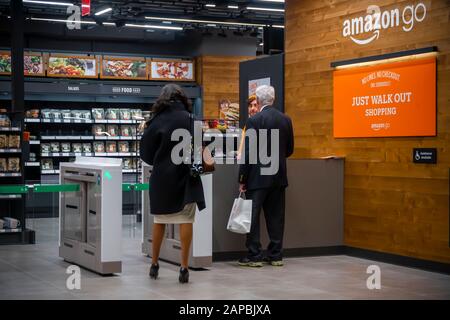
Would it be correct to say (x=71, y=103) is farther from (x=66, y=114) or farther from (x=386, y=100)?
(x=386, y=100)

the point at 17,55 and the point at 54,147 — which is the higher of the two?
the point at 17,55

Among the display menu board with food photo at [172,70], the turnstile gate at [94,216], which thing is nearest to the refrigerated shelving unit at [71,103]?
the display menu board with food photo at [172,70]

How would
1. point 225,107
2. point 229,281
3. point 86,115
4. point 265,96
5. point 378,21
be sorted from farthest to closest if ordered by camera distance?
point 225,107, point 86,115, point 378,21, point 265,96, point 229,281

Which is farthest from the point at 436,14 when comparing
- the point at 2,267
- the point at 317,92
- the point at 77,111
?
the point at 77,111

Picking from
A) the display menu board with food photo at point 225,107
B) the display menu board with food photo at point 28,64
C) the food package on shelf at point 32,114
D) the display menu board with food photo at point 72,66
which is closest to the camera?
the food package on shelf at point 32,114

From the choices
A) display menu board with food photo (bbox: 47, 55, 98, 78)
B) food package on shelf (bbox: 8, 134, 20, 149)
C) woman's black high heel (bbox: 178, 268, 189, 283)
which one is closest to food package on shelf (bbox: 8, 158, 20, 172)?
food package on shelf (bbox: 8, 134, 20, 149)

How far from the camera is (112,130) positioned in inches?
615

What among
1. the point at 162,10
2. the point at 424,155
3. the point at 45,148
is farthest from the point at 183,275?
the point at 162,10

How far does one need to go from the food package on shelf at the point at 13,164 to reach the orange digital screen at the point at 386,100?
13.7 ft

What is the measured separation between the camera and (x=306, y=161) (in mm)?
8562

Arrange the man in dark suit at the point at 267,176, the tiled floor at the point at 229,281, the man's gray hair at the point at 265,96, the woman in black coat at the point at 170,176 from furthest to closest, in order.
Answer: the man's gray hair at the point at 265,96 → the man in dark suit at the point at 267,176 → the woman in black coat at the point at 170,176 → the tiled floor at the point at 229,281

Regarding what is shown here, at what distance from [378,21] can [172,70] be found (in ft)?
28.5

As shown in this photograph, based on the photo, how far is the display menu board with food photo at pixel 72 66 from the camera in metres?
15.3

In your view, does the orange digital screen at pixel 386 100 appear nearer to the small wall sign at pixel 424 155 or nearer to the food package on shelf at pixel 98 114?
the small wall sign at pixel 424 155
